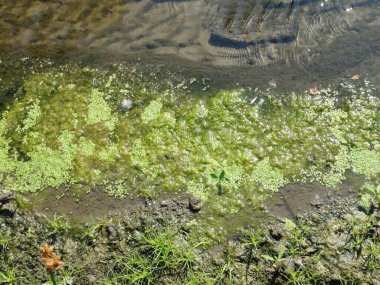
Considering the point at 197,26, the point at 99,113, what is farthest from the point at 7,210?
the point at 197,26

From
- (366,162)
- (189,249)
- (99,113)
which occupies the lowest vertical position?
(189,249)

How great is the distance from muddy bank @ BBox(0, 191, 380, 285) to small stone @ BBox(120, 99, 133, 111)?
98cm

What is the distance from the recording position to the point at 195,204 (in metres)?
3.19

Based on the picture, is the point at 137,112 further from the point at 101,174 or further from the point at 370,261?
the point at 370,261

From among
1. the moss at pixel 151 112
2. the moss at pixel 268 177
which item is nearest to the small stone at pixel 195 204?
the moss at pixel 268 177

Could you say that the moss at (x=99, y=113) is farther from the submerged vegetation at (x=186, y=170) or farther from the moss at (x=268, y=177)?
the moss at (x=268, y=177)

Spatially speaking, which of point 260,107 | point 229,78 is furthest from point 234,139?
point 229,78

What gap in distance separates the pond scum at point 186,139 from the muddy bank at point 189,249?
258mm

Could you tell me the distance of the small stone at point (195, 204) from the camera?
3172 millimetres

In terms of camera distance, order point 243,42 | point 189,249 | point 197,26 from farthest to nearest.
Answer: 1. point 197,26
2. point 243,42
3. point 189,249

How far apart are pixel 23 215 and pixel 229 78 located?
2.15m

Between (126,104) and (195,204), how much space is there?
46.2 inches

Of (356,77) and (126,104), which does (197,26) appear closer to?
(126,104)

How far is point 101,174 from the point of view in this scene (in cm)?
341
